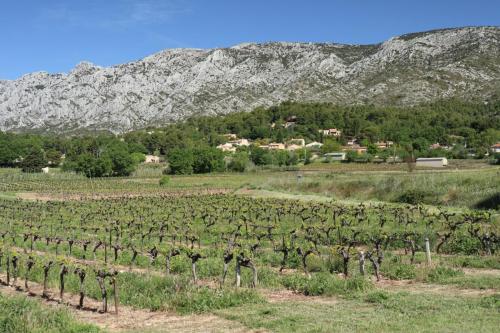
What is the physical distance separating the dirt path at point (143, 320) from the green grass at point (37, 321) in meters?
0.73

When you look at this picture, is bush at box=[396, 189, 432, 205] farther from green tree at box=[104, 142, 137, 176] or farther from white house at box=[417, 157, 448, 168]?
green tree at box=[104, 142, 137, 176]

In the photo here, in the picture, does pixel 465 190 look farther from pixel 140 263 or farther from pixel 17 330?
pixel 17 330

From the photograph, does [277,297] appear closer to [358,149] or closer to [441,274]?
[441,274]

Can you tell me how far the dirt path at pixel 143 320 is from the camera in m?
12.1

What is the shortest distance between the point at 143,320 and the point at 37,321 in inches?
95.8

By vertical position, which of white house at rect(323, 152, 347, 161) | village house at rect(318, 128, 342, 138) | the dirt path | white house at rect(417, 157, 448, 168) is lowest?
the dirt path

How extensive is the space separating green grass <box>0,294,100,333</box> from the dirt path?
2.38 feet

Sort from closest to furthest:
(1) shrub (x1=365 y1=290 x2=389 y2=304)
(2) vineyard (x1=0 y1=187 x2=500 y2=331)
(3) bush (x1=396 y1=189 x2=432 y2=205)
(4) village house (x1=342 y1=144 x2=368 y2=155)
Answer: (1) shrub (x1=365 y1=290 x2=389 y2=304) → (2) vineyard (x1=0 y1=187 x2=500 y2=331) → (3) bush (x1=396 y1=189 x2=432 y2=205) → (4) village house (x1=342 y1=144 x2=368 y2=155)

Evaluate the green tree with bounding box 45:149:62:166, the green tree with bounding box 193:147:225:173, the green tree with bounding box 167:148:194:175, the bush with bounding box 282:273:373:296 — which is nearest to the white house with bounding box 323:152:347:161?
the green tree with bounding box 193:147:225:173

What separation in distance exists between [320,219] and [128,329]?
78.8ft

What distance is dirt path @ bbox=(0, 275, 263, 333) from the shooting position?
12.1 meters

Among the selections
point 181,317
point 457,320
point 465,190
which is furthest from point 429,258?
point 465,190

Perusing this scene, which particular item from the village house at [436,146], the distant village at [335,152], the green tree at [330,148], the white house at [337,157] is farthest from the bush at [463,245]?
the green tree at [330,148]

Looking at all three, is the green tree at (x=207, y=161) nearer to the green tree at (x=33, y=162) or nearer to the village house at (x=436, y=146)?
the green tree at (x=33, y=162)
